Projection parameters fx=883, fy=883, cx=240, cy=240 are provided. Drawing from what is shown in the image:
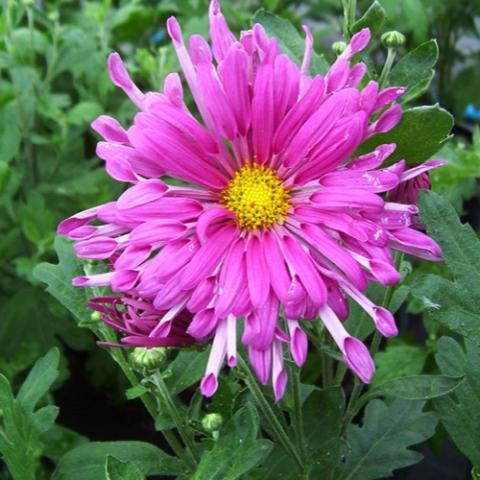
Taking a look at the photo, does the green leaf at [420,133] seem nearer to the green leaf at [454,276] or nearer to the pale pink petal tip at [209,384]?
the green leaf at [454,276]

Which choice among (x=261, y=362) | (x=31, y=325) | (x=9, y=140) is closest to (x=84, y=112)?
(x=9, y=140)

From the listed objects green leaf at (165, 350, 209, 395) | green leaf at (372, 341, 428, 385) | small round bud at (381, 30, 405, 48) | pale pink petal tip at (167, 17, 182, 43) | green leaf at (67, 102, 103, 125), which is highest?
pale pink petal tip at (167, 17, 182, 43)

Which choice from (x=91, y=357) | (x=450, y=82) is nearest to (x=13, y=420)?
(x=91, y=357)

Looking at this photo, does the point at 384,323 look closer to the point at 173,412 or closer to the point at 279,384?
the point at 279,384

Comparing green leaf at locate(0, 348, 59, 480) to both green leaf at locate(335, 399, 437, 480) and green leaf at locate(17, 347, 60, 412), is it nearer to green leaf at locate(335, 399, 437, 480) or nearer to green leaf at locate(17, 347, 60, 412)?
green leaf at locate(17, 347, 60, 412)

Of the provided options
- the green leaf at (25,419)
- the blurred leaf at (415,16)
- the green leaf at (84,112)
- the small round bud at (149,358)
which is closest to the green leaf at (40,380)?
the green leaf at (25,419)

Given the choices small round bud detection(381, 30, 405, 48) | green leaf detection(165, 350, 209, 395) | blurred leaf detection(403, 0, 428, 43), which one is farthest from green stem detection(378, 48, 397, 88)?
blurred leaf detection(403, 0, 428, 43)

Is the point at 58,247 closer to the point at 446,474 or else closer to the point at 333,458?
the point at 333,458
